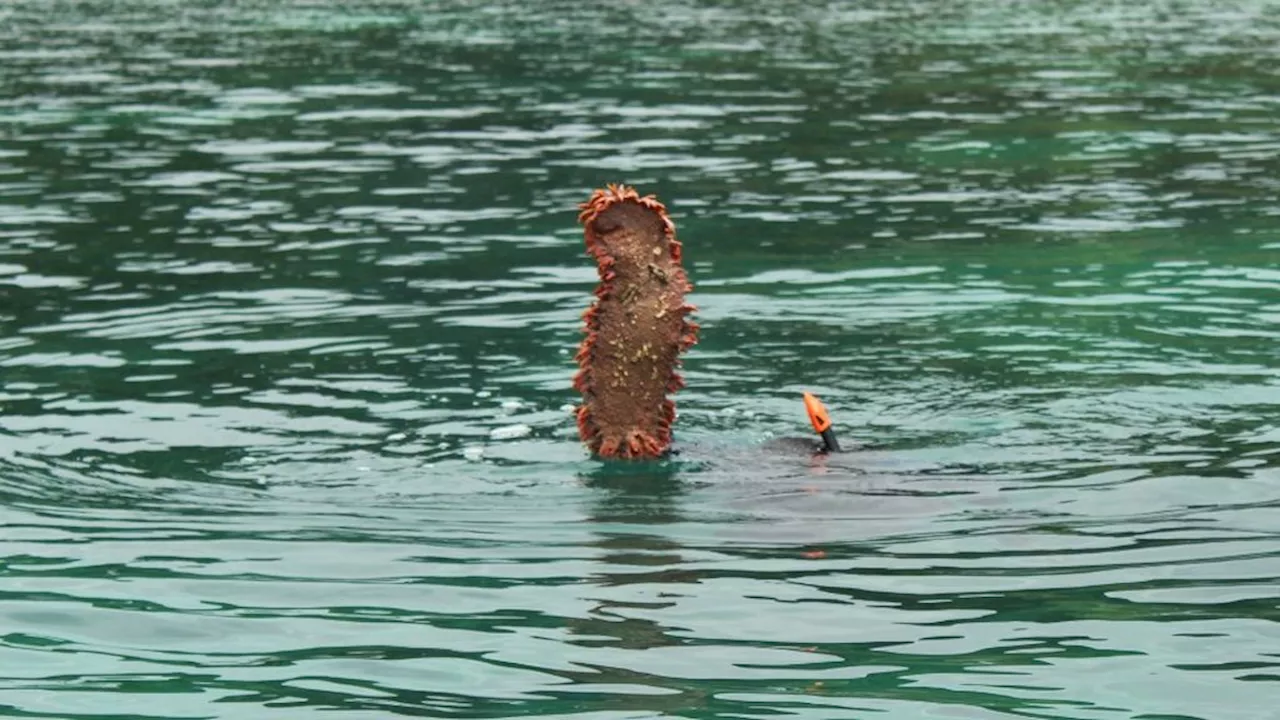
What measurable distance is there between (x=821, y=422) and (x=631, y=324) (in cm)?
115

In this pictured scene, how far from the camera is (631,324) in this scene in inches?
412

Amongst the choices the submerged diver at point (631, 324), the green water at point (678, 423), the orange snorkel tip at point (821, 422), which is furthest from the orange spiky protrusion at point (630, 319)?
the orange snorkel tip at point (821, 422)

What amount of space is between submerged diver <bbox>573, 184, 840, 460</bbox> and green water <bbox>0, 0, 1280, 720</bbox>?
14.4 inches

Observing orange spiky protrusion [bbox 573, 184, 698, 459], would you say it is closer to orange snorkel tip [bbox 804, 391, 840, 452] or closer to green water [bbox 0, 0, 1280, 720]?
green water [bbox 0, 0, 1280, 720]

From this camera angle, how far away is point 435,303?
1638cm

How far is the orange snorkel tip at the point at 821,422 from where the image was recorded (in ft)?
35.5

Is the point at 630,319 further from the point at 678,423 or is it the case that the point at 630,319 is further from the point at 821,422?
the point at 678,423

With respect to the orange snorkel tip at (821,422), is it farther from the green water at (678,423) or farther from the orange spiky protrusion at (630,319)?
the orange spiky protrusion at (630,319)

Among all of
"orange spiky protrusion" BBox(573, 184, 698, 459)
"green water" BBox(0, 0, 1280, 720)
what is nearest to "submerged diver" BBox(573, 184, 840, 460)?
"orange spiky protrusion" BBox(573, 184, 698, 459)

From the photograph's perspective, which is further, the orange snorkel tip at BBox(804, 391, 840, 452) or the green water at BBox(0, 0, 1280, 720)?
the orange snorkel tip at BBox(804, 391, 840, 452)

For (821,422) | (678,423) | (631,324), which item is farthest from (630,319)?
(678,423)

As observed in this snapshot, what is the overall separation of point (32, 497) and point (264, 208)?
34.2ft

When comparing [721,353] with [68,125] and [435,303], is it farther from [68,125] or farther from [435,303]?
[68,125]

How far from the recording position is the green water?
8430 millimetres
